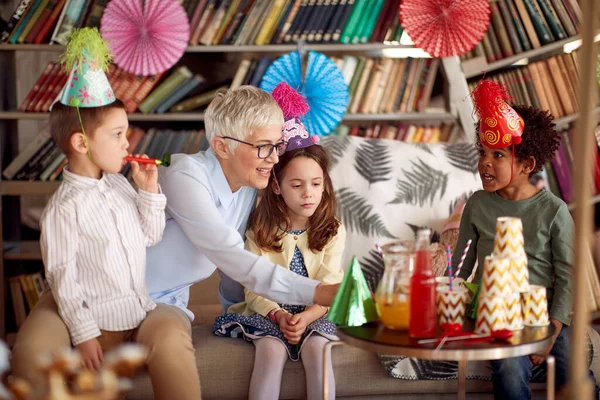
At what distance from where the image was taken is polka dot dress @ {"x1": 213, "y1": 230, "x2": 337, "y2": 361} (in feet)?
7.72

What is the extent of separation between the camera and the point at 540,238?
231cm

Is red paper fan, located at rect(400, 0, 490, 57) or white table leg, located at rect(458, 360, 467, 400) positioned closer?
white table leg, located at rect(458, 360, 467, 400)

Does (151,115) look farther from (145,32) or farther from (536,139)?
(536,139)

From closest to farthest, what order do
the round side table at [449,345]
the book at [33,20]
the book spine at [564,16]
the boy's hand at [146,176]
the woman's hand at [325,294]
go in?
the round side table at [449,345], the woman's hand at [325,294], the boy's hand at [146,176], the book spine at [564,16], the book at [33,20]

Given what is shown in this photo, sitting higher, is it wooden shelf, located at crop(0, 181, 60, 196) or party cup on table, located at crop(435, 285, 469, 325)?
wooden shelf, located at crop(0, 181, 60, 196)

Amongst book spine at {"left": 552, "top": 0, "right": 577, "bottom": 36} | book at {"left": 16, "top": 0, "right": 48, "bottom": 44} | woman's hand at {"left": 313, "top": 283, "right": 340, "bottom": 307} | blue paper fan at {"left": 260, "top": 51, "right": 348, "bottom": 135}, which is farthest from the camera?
book at {"left": 16, "top": 0, "right": 48, "bottom": 44}

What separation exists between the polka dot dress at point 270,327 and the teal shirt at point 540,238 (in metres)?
0.46

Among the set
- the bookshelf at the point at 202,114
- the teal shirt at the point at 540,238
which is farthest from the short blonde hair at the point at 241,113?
the bookshelf at the point at 202,114

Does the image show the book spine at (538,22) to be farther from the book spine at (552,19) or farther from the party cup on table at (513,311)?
the party cup on table at (513,311)

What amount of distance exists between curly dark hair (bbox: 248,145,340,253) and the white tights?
1.05 ft

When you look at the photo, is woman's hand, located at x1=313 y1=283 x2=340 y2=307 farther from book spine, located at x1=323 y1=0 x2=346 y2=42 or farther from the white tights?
book spine, located at x1=323 y1=0 x2=346 y2=42

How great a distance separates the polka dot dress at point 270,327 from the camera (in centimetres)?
235

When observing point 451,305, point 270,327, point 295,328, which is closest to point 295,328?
point 295,328

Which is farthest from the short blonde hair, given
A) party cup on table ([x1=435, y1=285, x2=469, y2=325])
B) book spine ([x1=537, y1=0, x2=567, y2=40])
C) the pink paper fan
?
book spine ([x1=537, y1=0, x2=567, y2=40])
